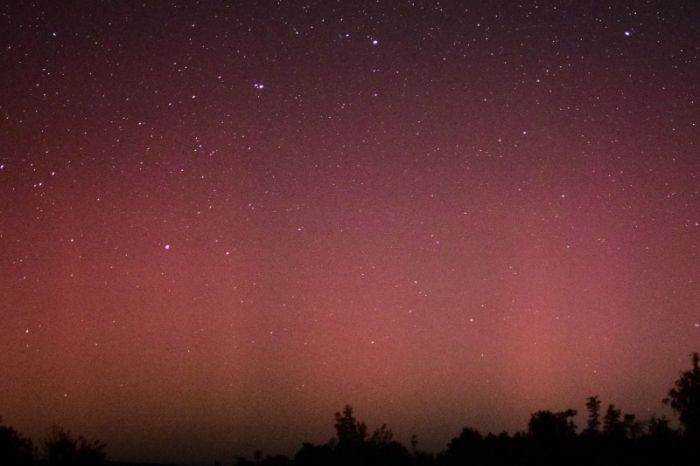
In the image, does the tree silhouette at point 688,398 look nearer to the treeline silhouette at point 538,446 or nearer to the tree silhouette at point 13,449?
the treeline silhouette at point 538,446

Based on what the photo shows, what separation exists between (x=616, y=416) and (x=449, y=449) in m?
10.3

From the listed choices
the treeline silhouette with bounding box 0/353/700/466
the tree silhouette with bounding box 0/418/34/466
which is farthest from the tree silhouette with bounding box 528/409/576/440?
the tree silhouette with bounding box 0/418/34/466

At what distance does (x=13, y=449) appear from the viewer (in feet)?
A: 68.8

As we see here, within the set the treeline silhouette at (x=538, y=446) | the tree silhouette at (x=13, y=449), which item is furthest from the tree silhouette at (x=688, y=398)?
the tree silhouette at (x=13, y=449)

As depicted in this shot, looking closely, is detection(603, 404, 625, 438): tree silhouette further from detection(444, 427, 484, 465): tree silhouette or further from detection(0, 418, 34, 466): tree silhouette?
detection(0, 418, 34, 466): tree silhouette

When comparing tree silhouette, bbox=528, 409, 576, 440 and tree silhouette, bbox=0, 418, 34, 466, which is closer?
tree silhouette, bbox=0, 418, 34, 466

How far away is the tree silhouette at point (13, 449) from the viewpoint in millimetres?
20352

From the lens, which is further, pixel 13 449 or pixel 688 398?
pixel 688 398

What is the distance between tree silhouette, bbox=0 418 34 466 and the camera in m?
20.4

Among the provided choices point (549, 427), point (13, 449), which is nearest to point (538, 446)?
point (549, 427)

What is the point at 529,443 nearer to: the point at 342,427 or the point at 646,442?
the point at 646,442

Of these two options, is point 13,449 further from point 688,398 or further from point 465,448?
point 688,398

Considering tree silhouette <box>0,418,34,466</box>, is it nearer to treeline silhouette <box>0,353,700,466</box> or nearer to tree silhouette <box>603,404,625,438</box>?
treeline silhouette <box>0,353,700,466</box>

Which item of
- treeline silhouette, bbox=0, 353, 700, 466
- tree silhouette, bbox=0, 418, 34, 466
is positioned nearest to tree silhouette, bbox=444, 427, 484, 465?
treeline silhouette, bbox=0, 353, 700, 466
